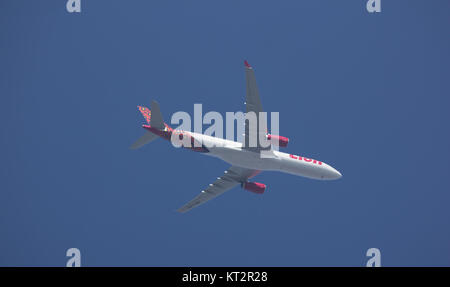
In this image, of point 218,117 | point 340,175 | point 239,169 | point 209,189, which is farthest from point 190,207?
point 340,175

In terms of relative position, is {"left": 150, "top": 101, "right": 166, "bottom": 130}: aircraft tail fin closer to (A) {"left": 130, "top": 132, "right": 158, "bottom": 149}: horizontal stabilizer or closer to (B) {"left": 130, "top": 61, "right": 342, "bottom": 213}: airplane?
(B) {"left": 130, "top": 61, "right": 342, "bottom": 213}: airplane

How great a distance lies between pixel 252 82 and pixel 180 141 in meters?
8.74

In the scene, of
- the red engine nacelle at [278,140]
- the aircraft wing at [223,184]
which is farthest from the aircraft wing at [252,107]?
the aircraft wing at [223,184]

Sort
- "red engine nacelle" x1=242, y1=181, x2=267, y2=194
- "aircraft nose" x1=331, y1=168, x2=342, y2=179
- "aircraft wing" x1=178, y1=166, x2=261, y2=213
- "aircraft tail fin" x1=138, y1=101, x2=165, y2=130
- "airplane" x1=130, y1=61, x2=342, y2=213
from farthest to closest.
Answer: "aircraft wing" x1=178, y1=166, x2=261, y2=213, "red engine nacelle" x1=242, y1=181, x2=267, y2=194, "aircraft nose" x1=331, y1=168, x2=342, y2=179, "airplane" x1=130, y1=61, x2=342, y2=213, "aircraft tail fin" x1=138, y1=101, x2=165, y2=130

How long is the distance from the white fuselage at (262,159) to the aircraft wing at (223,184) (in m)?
3.33

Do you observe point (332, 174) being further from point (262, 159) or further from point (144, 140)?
point (144, 140)

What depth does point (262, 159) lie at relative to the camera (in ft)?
139

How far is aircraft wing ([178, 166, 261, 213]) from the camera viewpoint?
46656 millimetres

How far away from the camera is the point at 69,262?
4538 cm

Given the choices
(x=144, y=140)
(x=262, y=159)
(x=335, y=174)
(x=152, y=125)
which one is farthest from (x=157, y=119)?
(x=335, y=174)

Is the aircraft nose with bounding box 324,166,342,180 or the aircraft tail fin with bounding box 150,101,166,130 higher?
the aircraft tail fin with bounding box 150,101,166,130

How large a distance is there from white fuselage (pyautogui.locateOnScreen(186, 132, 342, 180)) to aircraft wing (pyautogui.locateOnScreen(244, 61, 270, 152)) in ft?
2.56

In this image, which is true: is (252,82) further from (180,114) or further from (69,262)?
(69,262)

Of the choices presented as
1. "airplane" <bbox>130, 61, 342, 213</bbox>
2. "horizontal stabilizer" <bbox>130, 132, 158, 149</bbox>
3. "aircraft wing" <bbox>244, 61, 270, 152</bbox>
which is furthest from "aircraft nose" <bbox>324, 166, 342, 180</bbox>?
"horizontal stabilizer" <bbox>130, 132, 158, 149</bbox>
